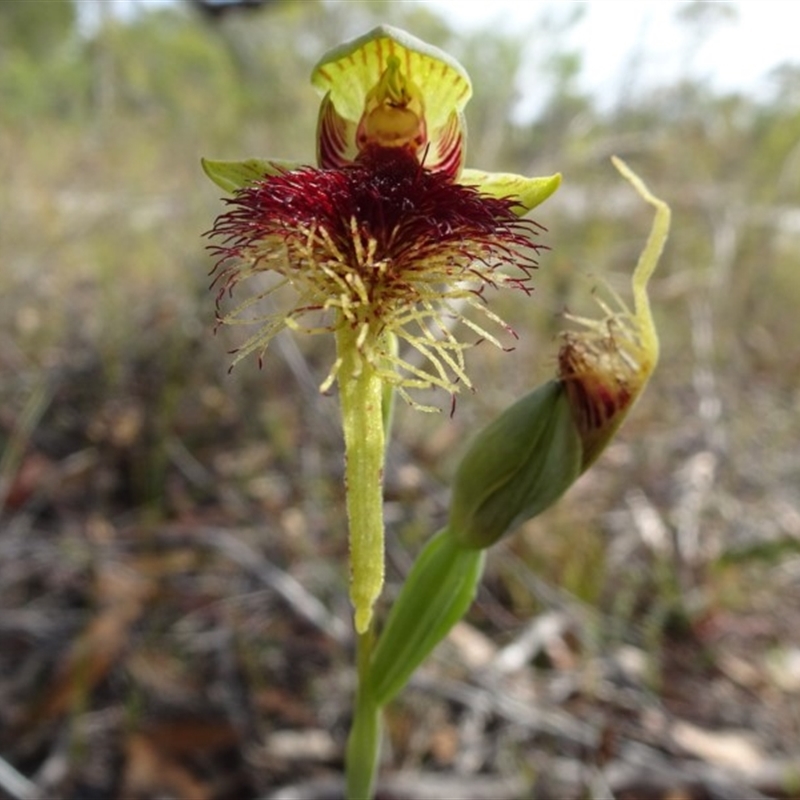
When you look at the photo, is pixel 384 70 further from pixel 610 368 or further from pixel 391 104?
pixel 610 368

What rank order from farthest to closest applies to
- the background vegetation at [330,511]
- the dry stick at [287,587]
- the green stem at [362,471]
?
the dry stick at [287,587] < the background vegetation at [330,511] < the green stem at [362,471]

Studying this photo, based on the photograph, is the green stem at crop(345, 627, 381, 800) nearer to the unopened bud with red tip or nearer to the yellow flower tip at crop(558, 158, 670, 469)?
the unopened bud with red tip

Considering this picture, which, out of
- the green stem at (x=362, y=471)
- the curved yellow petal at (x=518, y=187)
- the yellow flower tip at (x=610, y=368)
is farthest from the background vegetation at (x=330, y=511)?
the green stem at (x=362, y=471)

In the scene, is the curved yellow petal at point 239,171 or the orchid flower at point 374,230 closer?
the orchid flower at point 374,230

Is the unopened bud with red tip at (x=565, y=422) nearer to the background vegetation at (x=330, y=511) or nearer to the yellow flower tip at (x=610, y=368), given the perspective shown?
the yellow flower tip at (x=610, y=368)

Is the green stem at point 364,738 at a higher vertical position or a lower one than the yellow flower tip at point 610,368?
lower

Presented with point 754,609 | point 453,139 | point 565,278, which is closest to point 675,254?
point 565,278

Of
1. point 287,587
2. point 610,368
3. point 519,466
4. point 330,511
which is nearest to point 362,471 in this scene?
point 519,466
